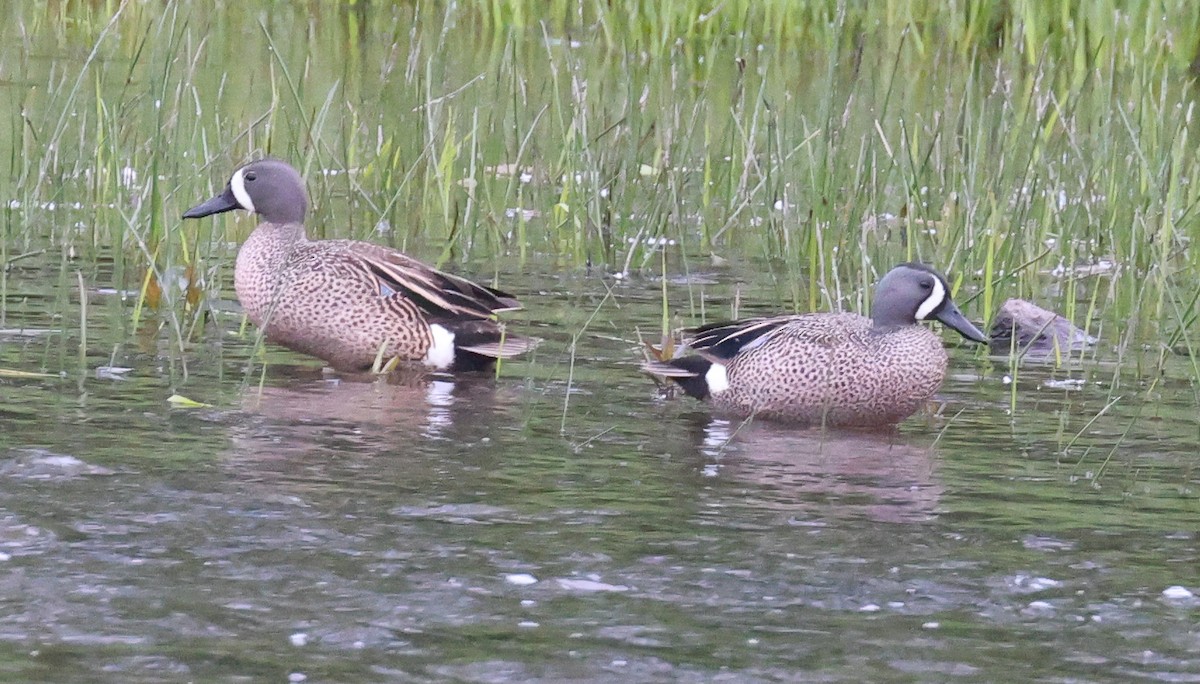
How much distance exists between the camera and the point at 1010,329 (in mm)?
7012

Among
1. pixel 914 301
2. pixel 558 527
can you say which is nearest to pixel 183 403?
pixel 558 527

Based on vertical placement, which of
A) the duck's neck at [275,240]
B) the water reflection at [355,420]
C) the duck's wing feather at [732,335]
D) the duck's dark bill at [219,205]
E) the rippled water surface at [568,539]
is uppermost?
the duck's dark bill at [219,205]

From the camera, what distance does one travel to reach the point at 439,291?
257 inches

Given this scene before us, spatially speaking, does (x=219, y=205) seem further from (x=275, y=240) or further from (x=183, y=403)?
(x=183, y=403)

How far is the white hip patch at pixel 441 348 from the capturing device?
21.1ft

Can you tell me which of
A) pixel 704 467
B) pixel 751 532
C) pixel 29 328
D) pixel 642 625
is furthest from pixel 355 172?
pixel 642 625

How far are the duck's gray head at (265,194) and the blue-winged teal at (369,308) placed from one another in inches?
10.6

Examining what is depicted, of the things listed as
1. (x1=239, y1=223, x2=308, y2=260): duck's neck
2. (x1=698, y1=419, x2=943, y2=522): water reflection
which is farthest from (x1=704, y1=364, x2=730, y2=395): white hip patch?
(x1=239, y1=223, x2=308, y2=260): duck's neck

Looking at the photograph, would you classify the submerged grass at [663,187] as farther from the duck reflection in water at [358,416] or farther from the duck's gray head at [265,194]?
the duck reflection in water at [358,416]

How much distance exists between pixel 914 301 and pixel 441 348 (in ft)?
5.06

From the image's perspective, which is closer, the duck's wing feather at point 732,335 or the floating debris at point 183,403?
the floating debris at point 183,403

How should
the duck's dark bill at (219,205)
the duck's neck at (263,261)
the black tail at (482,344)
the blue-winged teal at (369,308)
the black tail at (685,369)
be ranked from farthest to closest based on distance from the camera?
1. the duck's dark bill at (219,205)
2. the duck's neck at (263,261)
3. the blue-winged teal at (369,308)
4. the black tail at (482,344)
5. the black tail at (685,369)

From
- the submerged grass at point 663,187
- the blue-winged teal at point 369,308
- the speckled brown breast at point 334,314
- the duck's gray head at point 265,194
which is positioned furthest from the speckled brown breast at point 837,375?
the duck's gray head at point 265,194

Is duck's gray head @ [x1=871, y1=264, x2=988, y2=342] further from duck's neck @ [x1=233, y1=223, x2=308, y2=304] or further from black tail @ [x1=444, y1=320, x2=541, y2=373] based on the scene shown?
duck's neck @ [x1=233, y1=223, x2=308, y2=304]
